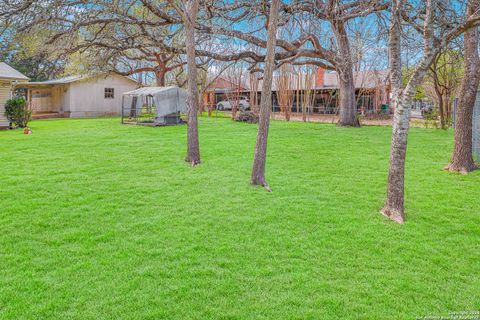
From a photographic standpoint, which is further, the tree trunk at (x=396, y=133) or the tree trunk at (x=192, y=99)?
the tree trunk at (x=192, y=99)

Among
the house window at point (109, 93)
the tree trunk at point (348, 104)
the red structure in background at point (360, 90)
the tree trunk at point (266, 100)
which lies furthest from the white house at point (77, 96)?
the tree trunk at point (266, 100)

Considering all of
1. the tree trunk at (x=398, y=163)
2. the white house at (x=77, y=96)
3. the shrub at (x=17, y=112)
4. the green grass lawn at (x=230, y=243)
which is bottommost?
the green grass lawn at (x=230, y=243)

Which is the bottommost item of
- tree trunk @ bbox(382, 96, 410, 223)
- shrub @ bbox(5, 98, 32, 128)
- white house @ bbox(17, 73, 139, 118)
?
tree trunk @ bbox(382, 96, 410, 223)

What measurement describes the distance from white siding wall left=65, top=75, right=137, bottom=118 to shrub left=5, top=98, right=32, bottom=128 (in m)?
7.05

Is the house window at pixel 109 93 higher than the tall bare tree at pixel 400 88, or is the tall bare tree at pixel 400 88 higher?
the house window at pixel 109 93

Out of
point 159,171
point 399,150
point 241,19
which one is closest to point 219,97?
point 241,19

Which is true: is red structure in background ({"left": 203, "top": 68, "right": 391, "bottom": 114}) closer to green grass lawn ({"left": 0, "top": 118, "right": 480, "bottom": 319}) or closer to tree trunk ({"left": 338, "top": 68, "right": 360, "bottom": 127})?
tree trunk ({"left": 338, "top": 68, "right": 360, "bottom": 127})

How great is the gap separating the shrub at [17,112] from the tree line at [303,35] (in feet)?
11.3

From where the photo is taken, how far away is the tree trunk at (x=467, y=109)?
6.64 meters

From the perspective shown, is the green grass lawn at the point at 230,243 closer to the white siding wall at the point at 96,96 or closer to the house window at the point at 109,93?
the white siding wall at the point at 96,96

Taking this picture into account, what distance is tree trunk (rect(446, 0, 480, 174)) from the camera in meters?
6.64

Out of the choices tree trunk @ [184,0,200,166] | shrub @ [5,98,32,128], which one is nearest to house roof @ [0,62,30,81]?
shrub @ [5,98,32,128]

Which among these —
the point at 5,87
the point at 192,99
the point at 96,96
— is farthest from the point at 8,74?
the point at 192,99

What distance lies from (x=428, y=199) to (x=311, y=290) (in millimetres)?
3246
